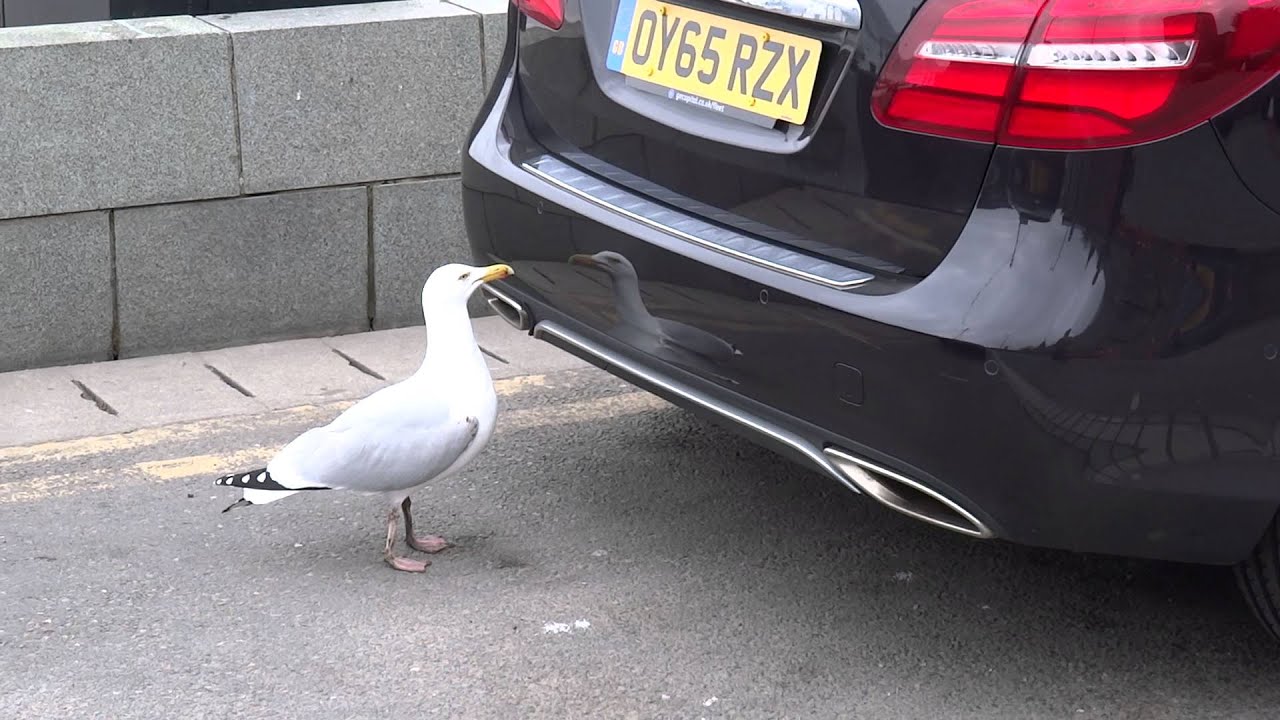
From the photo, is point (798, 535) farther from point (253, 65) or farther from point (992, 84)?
point (253, 65)

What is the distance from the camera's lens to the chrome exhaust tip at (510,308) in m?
3.64

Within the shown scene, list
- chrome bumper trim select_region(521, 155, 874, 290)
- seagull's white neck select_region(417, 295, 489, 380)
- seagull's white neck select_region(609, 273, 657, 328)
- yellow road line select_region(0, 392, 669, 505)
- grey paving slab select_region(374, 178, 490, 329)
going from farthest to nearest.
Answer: grey paving slab select_region(374, 178, 490, 329)
yellow road line select_region(0, 392, 669, 505)
seagull's white neck select_region(417, 295, 489, 380)
seagull's white neck select_region(609, 273, 657, 328)
chrome bumper trim select_region(521, 155, 874, 290)

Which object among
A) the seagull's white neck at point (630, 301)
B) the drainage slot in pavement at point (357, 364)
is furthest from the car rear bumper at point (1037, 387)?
the drainage slot in pavement at point (357, 364)

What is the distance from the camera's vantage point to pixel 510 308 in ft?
12.2

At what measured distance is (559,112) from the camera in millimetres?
3605

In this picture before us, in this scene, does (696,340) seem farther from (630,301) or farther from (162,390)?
(162,390)

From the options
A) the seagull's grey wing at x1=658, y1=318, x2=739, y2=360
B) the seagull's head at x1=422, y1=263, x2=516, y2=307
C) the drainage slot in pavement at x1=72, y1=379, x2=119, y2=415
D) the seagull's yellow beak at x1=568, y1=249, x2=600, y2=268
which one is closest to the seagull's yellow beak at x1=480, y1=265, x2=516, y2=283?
the seagull's head at x1=422, y1=263, x2=516, y2=307

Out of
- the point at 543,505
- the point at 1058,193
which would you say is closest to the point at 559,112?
the point at 543,505

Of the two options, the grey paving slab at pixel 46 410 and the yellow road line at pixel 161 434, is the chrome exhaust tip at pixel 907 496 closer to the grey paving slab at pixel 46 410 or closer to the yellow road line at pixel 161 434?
the yellow road line at pixel 161 434

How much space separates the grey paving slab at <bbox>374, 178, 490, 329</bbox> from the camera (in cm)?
531

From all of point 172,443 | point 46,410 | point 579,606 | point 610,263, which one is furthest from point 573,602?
point 46,410

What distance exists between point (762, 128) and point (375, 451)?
40.4 inches

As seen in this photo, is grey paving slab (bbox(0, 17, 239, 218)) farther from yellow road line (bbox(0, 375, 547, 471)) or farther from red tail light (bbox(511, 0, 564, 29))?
red tail light (bbox(511, 0, 564, 29))

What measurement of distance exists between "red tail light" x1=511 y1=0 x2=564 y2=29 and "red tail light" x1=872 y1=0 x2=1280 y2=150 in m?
0.99
